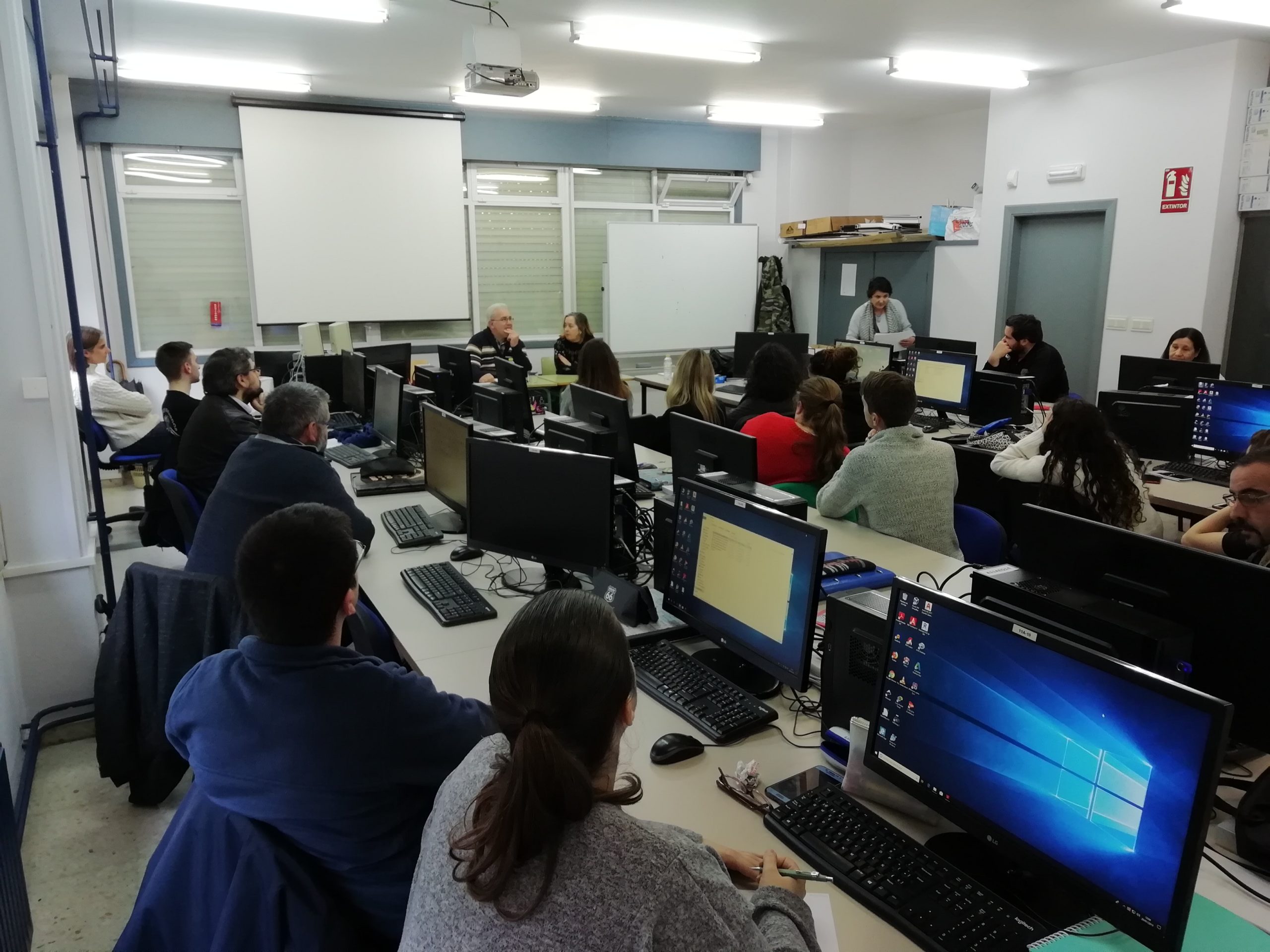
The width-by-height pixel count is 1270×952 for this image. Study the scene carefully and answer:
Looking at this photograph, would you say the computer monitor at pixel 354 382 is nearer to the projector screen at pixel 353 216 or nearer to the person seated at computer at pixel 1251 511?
the projector screen at pixel 353 216

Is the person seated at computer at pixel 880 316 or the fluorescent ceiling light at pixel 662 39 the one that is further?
the person seated at computer at pixel 880 316

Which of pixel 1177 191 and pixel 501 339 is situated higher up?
pixel 1177 191

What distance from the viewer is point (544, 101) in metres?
7.18

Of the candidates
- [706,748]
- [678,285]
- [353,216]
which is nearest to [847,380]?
[706,748]

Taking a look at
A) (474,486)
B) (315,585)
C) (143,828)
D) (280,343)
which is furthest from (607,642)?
(280,343)

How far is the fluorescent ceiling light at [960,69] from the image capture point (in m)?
6.06

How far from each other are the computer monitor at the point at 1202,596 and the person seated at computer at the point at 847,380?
2943 millimetres

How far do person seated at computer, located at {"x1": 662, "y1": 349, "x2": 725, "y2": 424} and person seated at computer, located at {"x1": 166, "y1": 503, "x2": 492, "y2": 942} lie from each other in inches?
124

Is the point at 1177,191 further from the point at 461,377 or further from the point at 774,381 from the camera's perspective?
the point at 461,377

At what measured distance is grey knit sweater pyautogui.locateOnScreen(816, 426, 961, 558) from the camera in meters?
3.03

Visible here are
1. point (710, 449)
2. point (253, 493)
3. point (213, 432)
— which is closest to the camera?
point (253, 493)

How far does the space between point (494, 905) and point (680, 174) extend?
8.96 m

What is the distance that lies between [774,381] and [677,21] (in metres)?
2.38

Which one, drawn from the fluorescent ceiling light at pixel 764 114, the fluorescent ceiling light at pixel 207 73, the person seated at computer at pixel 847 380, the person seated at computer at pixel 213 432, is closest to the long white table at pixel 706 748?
the person seated at computer at pixel 213 432
